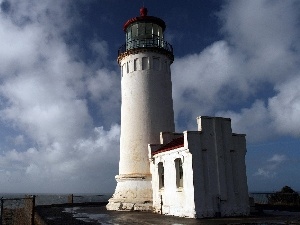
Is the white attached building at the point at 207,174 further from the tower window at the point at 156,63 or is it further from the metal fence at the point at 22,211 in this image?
the metal fence at the point at 22,211

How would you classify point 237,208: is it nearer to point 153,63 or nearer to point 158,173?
point 158,173

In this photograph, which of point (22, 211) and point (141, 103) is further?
point (141, 103)

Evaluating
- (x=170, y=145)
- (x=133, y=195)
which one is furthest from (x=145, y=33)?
(x=133, y=195)

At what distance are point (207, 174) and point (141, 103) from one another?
307 inches

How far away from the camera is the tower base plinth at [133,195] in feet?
65.3

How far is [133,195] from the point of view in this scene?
20.5 meters

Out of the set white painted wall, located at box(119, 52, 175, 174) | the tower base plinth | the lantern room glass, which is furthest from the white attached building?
the lantern room glass

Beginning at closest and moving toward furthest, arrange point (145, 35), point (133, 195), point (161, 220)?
point (161, 220)
point (133, 195)
point (145, 35)

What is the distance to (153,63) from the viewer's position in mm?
22641

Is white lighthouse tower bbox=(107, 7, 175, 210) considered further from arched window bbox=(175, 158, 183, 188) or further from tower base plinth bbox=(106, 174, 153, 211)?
arched window bbox=(175, 158, 183, 188)

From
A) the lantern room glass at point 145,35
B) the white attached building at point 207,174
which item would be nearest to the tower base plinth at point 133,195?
the white attached building at point 207,174

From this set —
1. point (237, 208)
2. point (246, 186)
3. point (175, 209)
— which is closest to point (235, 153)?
point (246, 186)

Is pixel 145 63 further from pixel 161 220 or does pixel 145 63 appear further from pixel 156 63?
pixel 161 220

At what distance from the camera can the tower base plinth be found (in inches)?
783
